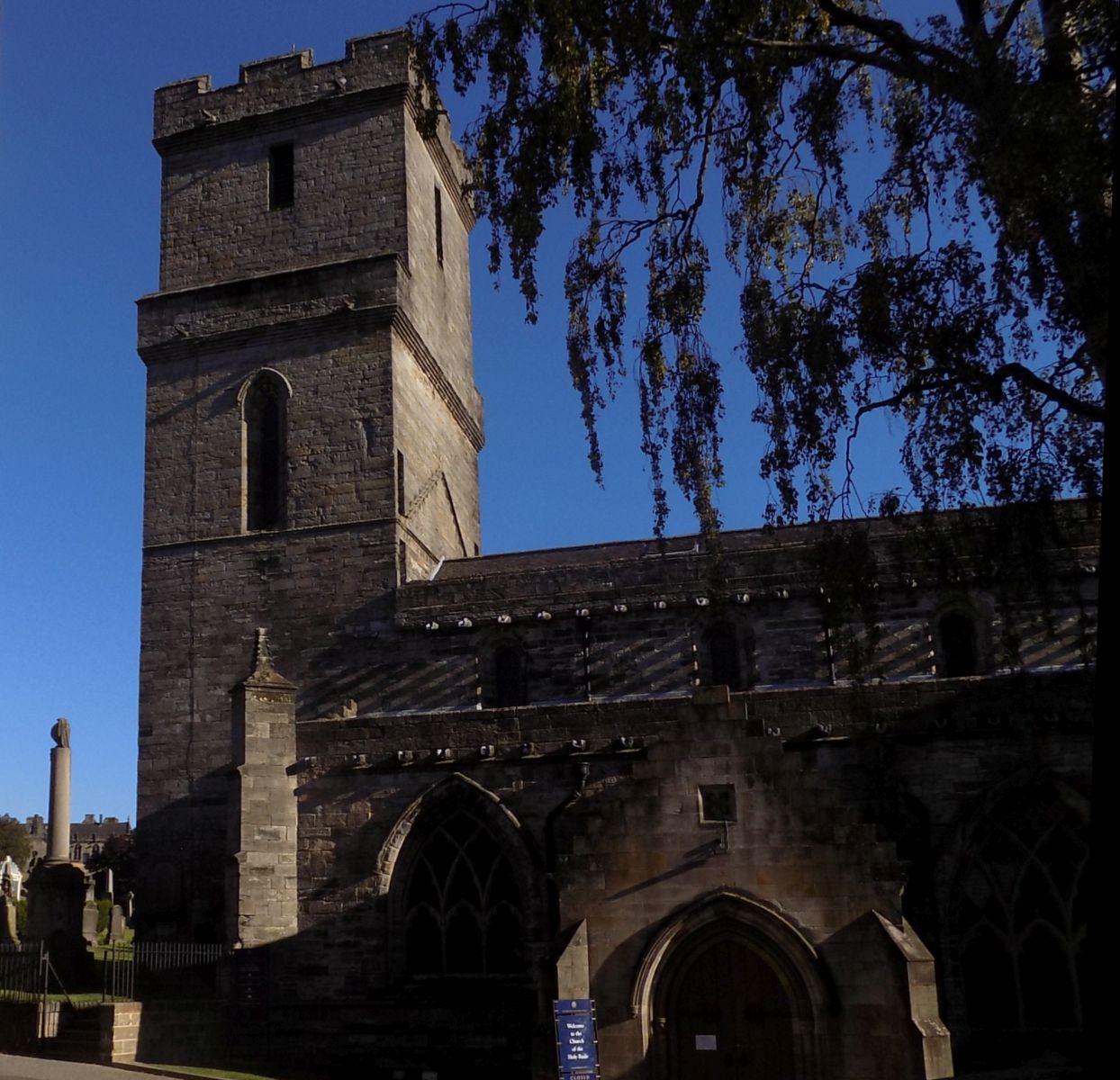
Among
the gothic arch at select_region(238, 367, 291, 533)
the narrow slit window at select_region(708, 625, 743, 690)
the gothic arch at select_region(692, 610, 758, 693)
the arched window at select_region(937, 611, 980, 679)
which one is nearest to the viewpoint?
the arched window at select_region(937, 611, 980, 679)

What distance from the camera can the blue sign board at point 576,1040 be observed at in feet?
45.6

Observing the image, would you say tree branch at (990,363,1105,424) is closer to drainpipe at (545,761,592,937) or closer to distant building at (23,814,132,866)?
drainpipe at (545,761,592,937)

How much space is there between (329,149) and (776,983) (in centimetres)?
2154

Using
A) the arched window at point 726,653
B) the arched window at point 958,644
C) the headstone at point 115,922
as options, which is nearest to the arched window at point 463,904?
the arched window at point 726,653

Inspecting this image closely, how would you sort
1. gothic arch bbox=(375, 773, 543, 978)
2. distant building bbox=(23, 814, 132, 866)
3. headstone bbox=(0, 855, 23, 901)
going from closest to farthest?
gothic arch bbox=(375, 773, 543, 978) → headstone bbox=(0, 855, 23, 901) → distant building bbox=(23, 814, 132, 866)

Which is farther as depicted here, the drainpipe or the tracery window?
the drainpipe

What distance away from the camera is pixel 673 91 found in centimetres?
1250

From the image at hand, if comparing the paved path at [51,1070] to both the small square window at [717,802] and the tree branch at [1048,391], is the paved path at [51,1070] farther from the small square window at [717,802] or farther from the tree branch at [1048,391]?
the tree branch at [1048,391]

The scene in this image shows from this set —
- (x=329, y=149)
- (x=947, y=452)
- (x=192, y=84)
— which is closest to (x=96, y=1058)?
(x=947, y=452)

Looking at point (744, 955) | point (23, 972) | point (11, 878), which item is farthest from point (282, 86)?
point (11, 878)

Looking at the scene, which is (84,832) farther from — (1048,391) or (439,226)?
(1048,391)

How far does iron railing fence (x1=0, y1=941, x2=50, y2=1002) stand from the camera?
19.9m

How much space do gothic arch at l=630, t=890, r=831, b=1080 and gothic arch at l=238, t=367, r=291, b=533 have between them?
14929mm

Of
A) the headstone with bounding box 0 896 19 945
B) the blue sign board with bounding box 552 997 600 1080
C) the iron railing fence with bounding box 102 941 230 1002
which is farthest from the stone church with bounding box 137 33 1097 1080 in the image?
the headstone with bounding box 0 896 19 945
